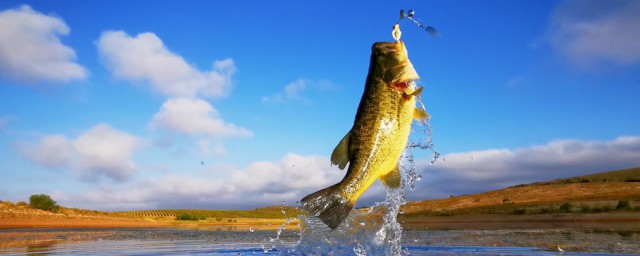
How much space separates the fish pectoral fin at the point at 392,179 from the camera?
6391mm

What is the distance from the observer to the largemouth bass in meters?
5.90

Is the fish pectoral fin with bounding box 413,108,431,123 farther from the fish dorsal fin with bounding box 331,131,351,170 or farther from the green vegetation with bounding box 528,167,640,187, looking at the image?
the green vegetation with bounding box 528,167,640,187

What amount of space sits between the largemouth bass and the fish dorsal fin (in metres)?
0.01

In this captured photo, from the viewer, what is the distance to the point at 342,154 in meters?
6.28

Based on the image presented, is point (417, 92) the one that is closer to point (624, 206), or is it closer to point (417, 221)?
point (624, 206)

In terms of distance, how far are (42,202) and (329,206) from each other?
199ft

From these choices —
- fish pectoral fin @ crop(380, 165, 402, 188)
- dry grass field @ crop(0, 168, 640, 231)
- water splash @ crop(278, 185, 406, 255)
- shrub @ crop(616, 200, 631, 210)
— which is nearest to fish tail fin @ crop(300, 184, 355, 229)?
fish pectoral fin @ crop(380, 165, 402, 188)

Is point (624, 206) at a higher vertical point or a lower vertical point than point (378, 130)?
lower

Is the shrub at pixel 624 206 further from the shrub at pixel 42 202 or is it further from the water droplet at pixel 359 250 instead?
the shrub at pixel 42 202

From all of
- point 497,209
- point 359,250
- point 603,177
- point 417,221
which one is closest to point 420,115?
point 359,250

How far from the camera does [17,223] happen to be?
44.5 metres

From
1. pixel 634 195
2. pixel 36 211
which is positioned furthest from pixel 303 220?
pixel 36 211

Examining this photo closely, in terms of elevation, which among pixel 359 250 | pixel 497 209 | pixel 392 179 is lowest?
pixel 497 209

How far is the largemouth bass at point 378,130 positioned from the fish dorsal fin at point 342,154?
0.01 meters
